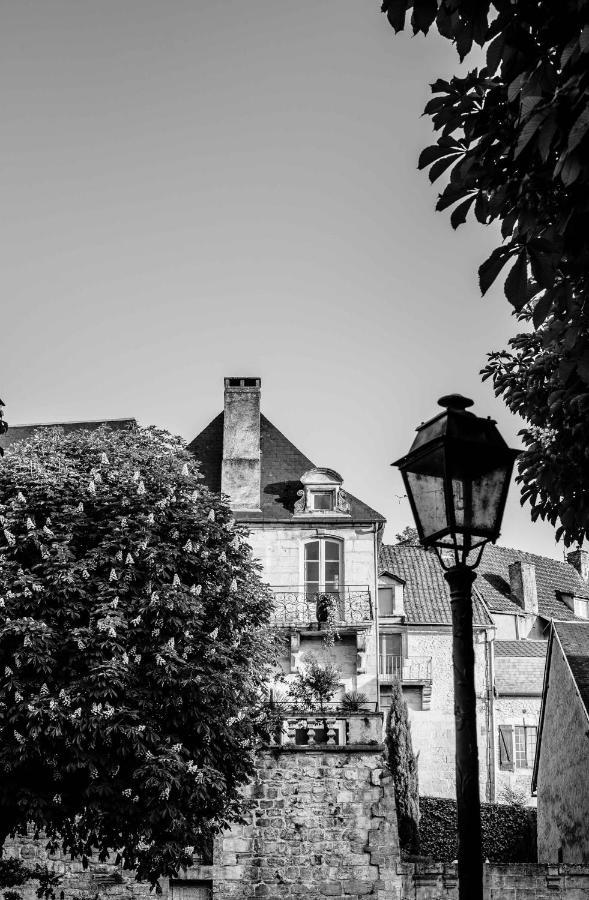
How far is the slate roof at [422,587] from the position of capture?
3514 cm

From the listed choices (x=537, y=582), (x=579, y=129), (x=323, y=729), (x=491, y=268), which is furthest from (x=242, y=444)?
(x=579, y=129)

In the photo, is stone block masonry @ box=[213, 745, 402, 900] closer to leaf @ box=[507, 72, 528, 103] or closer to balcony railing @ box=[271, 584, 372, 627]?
balcony railing @ box=[271, 584, 372, 627]

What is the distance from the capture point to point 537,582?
146 ft

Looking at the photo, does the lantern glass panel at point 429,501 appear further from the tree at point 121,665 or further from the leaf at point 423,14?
the tree at point 121,665

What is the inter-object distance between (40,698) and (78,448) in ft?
19.1

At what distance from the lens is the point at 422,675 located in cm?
3394

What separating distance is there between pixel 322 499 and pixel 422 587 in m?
9.74

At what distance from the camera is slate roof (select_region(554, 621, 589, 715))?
2264 cm

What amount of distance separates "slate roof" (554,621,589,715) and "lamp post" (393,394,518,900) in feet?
A: 57.7

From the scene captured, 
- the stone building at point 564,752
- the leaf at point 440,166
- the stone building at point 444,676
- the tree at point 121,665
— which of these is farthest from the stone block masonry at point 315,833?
the leaf at point 440,166

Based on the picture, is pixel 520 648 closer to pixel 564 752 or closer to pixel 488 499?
pixel 564 752

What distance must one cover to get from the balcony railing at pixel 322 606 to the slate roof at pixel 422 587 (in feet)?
23.6

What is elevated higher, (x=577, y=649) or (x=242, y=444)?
(x=242, y=444)

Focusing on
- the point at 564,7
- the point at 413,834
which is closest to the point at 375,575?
the point at 413,834
